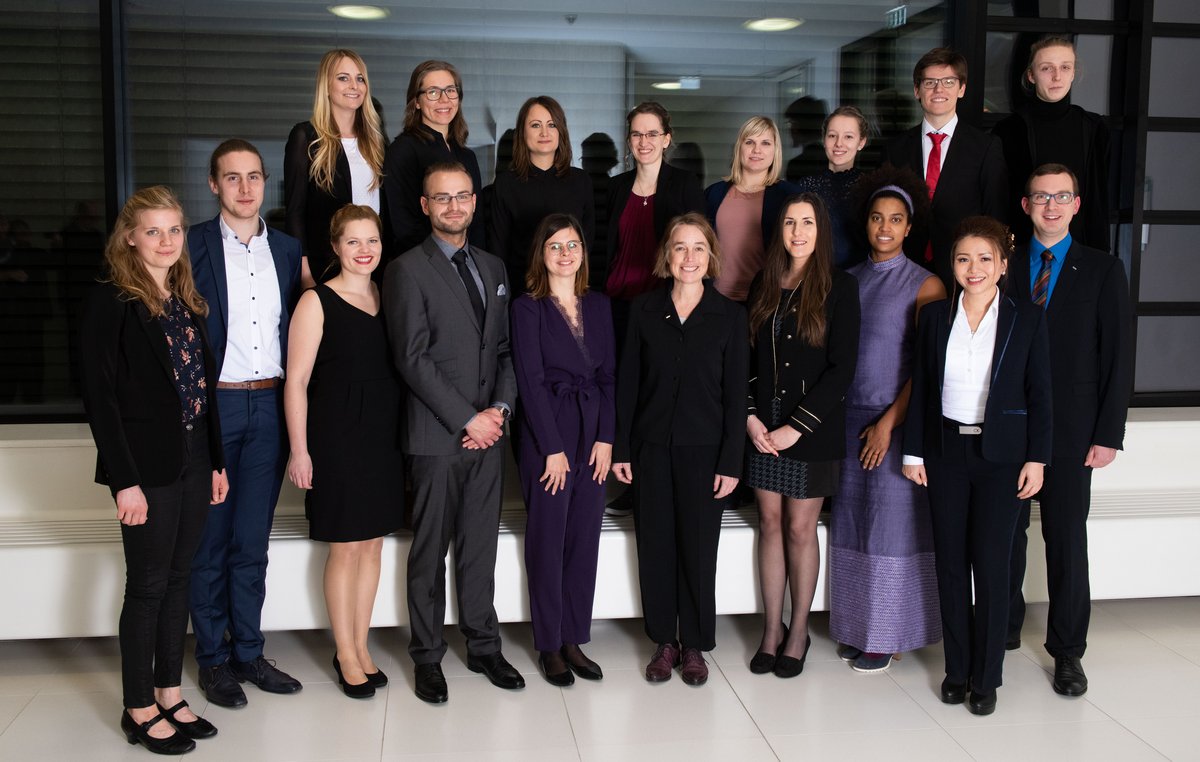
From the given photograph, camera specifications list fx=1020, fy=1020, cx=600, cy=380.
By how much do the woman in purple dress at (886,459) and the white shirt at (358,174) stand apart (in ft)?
5.29

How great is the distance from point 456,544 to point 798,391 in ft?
3.88

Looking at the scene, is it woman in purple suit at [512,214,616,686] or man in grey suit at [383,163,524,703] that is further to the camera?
woman in purple suit at [512,214,616,686]

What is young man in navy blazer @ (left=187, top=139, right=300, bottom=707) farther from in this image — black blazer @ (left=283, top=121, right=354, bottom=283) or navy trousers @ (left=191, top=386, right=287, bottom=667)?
black blazer @ (left=283, top=121, right=354, bottom=283)

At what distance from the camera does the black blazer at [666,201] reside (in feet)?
11.5

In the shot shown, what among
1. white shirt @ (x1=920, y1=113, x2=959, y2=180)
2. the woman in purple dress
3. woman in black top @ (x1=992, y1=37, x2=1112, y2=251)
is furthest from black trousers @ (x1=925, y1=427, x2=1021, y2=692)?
white shirt @ (x1=920, y1=113, x2=959, y2=180)

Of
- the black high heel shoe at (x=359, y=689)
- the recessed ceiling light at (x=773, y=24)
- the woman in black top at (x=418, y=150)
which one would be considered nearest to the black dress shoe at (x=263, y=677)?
the black high heel shoe at (x=359, y=689)

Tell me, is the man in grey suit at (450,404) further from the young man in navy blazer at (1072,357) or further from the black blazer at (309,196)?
the young man in navy blazer at (1072,357)

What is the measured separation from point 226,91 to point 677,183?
6.74 feet

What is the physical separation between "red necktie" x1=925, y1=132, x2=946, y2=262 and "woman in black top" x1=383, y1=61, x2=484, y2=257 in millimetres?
1599

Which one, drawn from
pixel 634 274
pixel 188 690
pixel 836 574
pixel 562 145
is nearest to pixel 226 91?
pixel 562 145

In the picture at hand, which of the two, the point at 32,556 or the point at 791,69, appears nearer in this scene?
the point at 32,556

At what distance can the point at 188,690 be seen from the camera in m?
3.18

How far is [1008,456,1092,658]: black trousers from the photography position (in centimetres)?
318

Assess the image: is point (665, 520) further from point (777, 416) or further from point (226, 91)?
point (226, 91)
